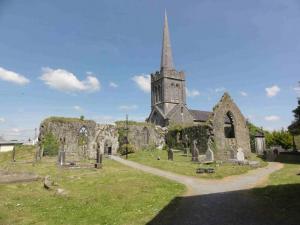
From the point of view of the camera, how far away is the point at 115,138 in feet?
136

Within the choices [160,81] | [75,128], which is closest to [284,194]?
[75,128]

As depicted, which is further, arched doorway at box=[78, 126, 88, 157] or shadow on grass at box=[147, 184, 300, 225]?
arched doorway at box=[78, 126, 88, 157]

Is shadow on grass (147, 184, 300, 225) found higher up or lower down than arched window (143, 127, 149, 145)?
lower down

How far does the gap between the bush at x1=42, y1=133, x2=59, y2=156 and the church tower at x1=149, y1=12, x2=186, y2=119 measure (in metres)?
29.0

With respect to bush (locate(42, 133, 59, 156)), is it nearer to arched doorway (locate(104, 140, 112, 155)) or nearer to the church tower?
arched doorway (locate(104, 140, 112, 155))

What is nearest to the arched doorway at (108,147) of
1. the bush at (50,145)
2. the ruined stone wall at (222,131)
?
the bush at (50,145)

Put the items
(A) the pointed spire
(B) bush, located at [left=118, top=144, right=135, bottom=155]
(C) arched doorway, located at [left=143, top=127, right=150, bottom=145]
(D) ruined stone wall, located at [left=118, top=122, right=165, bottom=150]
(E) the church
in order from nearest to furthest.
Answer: (B) bush, located at [left=118, top=144, right=135, bottom=155] < (D) ruined stone wall, located at [left=118, top=122, right=165, bottom=150] < (C) arched doorway, located at [left=143, top=127, right=150, bottom=145] < (E) the church < (A) the pointed spire

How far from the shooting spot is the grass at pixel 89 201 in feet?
25.8

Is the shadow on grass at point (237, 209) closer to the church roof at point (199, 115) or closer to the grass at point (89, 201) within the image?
the grass at point (89, 201)

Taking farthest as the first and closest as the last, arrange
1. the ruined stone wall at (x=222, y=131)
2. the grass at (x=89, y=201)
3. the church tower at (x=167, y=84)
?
1. the church tower at (x=167, y=84)
2. the ruined stone wall at (x=222, y=131)
3. the grass at (x=89, y=201)

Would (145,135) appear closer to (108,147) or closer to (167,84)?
(108,147)

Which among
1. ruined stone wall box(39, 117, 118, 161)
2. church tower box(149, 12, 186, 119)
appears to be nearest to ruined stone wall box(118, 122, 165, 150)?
ruined stone wall box(39, 117, 118, 161)

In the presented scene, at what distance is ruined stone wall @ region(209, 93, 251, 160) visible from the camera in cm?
2614

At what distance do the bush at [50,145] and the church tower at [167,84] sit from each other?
2901 centimetres
